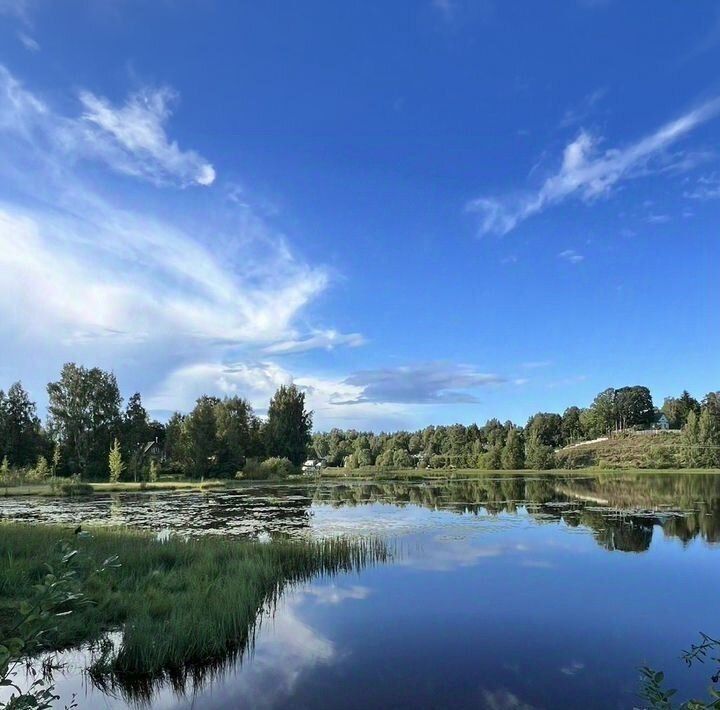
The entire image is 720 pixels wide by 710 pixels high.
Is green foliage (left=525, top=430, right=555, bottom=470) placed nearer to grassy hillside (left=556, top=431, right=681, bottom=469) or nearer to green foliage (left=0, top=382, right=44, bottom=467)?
grassy hillside (left=556, top=431, right=681, bottom=469)

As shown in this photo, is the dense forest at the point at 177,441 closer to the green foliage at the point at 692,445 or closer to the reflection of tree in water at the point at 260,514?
the green foliage at the point at 692,445

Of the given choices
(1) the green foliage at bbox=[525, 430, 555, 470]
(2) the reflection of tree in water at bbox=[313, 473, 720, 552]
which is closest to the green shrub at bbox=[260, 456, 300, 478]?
(2) the reflection of tree in water at bbox=[313, 473, 720, 552]

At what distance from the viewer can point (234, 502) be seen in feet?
106

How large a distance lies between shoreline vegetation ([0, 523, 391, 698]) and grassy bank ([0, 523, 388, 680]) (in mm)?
18

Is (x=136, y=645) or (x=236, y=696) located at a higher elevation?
(x=136, y=645)

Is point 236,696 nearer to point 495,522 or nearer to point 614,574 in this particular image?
point 614,574

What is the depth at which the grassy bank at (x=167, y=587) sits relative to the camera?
805cm

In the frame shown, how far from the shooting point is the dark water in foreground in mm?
7566

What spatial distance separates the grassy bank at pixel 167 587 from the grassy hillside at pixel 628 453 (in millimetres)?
77506

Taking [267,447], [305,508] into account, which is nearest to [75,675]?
[305,508]

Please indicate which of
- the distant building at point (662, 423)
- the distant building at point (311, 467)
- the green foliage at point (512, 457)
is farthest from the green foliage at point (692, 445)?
the distant building at point (311, 467)

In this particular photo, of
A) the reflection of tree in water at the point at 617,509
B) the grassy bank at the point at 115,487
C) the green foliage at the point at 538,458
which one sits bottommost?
the reflection of tree in water at the point at 617,509

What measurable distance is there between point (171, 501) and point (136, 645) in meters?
26.9

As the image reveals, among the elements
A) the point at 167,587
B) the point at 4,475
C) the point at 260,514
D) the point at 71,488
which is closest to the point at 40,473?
the point at 4,475
